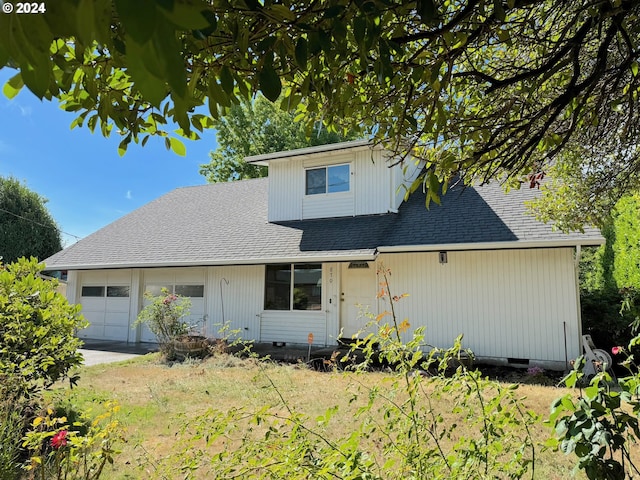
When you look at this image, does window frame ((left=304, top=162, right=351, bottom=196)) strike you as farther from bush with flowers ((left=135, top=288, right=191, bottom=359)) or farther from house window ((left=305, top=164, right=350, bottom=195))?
bush with flowers ((left=135, top=288, right=191, bottom=359))

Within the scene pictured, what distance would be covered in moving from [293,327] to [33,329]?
7.78m

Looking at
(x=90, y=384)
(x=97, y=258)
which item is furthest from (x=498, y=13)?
(x=97, y=258)

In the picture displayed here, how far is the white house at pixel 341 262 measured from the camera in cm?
904

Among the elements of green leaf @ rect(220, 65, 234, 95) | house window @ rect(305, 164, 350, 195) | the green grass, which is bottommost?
the green grass

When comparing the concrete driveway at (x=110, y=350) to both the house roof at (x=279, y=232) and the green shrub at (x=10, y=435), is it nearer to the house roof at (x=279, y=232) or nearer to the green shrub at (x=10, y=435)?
the house roof at (x=279, y=232)

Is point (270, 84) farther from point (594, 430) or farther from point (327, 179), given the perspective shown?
point (327, 179)

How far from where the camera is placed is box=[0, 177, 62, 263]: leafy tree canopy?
25703 millimetres

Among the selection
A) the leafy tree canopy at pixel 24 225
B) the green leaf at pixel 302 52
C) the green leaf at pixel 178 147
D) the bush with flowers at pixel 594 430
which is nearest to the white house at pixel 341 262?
the bush with flowers at pixel 594 430

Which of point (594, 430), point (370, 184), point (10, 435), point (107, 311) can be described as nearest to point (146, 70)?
point (594, 430)

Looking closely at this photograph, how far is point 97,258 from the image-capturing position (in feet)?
46.8

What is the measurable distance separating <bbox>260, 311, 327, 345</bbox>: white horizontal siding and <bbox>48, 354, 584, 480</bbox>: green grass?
2.43 metres

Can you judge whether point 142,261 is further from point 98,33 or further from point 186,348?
point 98,33

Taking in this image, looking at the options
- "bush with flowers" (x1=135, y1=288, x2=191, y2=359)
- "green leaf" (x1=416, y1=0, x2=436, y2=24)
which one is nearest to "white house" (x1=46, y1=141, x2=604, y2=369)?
"bush with flowers" (x1=135, y1=288, x2=191, y2=359)

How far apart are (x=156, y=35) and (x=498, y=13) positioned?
1.50m
